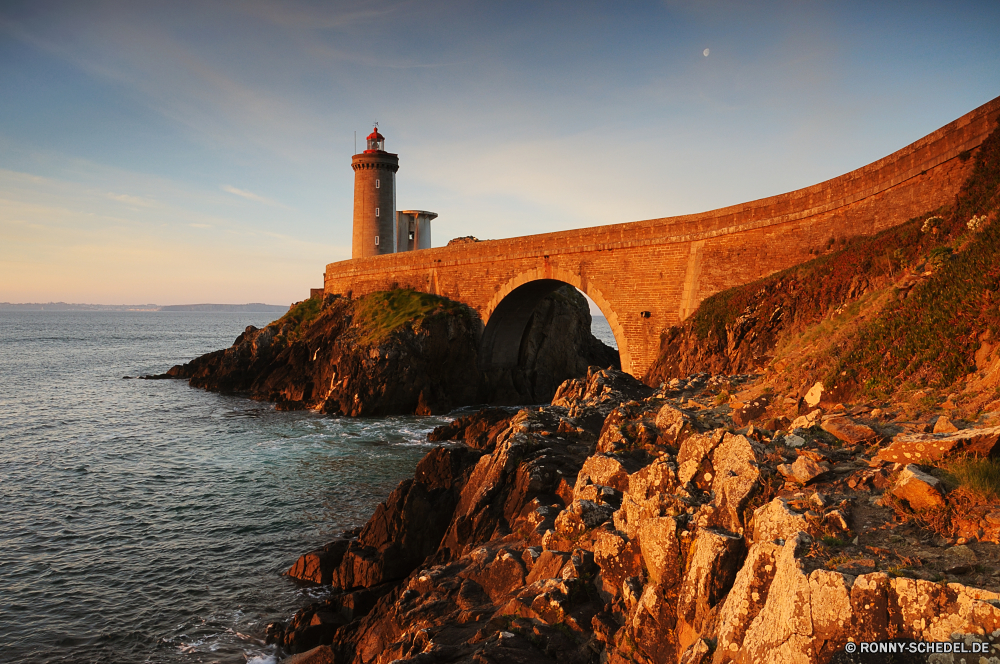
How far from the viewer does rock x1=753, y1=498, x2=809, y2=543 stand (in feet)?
19.2

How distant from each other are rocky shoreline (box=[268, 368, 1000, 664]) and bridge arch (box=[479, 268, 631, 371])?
634 inches

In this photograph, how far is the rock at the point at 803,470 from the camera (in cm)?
668

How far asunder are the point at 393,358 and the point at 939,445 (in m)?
29.9

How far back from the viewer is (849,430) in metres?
7.57

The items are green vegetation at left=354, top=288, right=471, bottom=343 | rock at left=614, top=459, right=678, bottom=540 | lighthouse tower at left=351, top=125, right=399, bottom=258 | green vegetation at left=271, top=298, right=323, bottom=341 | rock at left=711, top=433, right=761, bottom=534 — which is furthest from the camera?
lighthouse tower at left=351, top=125, right=399, bottom=258

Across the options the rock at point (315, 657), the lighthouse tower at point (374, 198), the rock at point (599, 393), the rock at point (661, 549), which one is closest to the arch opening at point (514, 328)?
the rock at point (599, 393)

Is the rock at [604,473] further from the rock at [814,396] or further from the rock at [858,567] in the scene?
the rock at [858,567]

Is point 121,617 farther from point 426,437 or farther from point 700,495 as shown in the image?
point 426,437

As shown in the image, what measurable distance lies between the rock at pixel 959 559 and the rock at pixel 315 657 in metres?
9.79

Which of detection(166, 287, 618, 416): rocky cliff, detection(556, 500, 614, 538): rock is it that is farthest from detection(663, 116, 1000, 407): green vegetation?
detection(166, 287, 618, 416): rocky cliff

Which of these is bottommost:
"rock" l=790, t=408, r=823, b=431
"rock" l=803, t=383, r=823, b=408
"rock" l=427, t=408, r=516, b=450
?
"rock" l=427, t=408, r=516, b=450

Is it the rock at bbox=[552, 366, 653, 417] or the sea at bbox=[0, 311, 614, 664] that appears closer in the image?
the sea at bbox=[0, 311, 614, 664]

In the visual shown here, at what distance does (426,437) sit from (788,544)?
22.6 meters

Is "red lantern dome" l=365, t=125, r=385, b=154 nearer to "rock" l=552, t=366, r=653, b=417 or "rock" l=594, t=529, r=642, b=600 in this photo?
"rock" l=552, t=366, r=653, b=417
